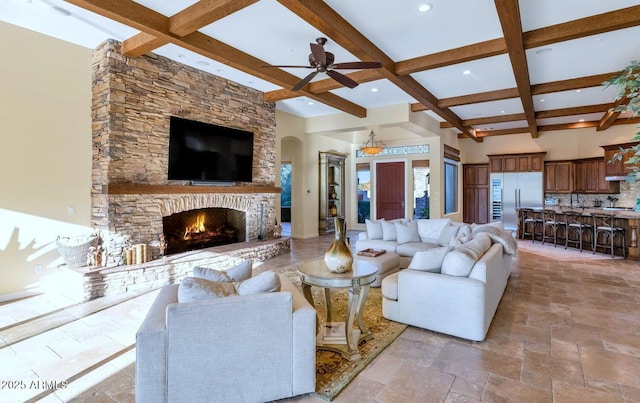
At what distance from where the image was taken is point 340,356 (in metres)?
2.83

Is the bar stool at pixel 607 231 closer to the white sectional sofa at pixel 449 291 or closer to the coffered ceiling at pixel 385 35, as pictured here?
the coffered ceiling at pixel 385 35

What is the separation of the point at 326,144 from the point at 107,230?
690cm

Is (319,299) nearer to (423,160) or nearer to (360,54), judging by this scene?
(360,54)

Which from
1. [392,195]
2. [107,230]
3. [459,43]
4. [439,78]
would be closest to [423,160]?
[392,195]

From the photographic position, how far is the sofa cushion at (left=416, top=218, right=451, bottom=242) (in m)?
Answer: 5.98

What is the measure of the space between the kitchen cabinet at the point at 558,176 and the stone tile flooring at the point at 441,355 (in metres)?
7.09

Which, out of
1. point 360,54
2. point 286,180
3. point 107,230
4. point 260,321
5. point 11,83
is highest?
point 360,54

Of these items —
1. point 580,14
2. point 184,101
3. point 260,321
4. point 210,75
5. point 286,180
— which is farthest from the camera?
point 286,180

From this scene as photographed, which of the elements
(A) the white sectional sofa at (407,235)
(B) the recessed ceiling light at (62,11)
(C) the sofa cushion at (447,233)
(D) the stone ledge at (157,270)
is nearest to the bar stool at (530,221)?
(A) the white sectional sofa at (407,235)

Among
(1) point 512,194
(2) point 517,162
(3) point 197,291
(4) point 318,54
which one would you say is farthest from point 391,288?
(2) point 517,162

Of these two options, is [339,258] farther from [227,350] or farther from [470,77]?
[470,77]

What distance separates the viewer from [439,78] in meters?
6.01

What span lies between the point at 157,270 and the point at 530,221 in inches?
357

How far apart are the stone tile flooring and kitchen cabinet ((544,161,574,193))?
23.3 ft
